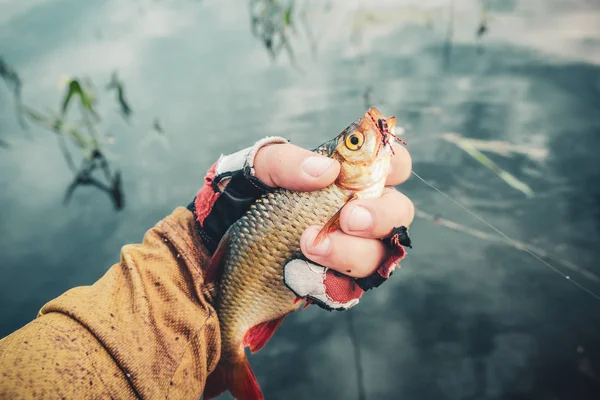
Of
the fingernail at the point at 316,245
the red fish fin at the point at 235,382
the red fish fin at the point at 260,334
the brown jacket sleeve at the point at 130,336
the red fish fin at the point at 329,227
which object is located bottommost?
the red fish fin at the point at 235,382

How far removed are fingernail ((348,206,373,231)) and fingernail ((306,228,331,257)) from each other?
0.42ft

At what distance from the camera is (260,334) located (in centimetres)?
206

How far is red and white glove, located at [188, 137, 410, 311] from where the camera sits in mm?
1742

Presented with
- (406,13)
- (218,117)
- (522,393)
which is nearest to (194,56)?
(218,117)

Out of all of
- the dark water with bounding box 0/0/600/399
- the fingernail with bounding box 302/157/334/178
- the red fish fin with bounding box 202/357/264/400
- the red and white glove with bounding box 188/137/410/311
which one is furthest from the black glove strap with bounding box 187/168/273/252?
the dark water with bounding box 0/0/600/399

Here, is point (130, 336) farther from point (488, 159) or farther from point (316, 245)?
point (488, 159)

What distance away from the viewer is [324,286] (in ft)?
6.01

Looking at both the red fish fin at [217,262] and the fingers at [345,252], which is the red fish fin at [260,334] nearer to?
the red fish fin at [217,262]

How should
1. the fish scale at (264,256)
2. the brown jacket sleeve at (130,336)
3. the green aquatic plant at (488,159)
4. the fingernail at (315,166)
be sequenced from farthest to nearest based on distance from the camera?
1. the green aquatic plant at (488,159)
2. the fish scale at (264,256)
3. the fingernail at (315,166)
4. the brown jacket sleeve at (130,336)

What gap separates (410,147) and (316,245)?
3.07 meters

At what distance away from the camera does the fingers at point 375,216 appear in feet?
5.33

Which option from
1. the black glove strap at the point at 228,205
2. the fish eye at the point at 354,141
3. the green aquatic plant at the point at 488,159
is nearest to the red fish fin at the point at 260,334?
the black glove strap at the point at 228,205

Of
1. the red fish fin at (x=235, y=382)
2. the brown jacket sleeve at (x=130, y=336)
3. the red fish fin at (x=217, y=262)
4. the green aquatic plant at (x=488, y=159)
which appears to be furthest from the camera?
the green aquatic plant at (x=488, y=159)

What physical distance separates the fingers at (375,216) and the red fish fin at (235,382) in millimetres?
954
